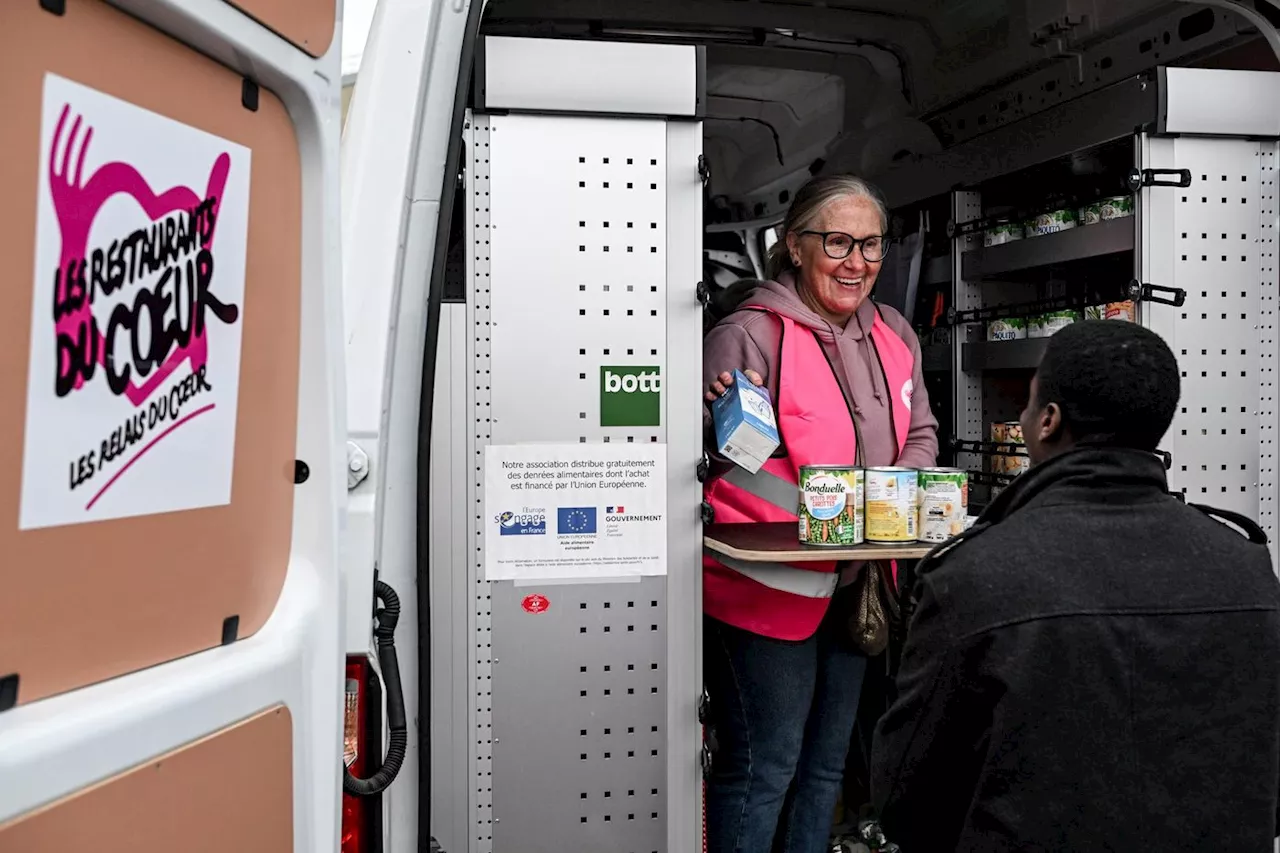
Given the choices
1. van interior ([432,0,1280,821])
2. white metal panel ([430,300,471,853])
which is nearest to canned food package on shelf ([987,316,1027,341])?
van interior ([432,0,1280,821])

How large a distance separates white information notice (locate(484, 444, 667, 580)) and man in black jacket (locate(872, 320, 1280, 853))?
0.77m

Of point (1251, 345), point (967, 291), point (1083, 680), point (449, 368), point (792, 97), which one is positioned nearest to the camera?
point (1083, 680)

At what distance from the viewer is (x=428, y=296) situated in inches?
72.4

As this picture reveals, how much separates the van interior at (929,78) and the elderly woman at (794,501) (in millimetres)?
652

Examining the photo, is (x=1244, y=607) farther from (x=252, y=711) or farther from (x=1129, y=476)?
(x=252, y=711)

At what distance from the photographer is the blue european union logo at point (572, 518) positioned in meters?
2.23

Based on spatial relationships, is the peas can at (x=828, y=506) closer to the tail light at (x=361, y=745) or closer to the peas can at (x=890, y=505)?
the peas can at (x=890, y=505)

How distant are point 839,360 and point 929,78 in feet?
5.09

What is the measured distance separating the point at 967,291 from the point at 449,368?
2079 millimetres

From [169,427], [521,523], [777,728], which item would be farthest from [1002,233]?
[169,427]

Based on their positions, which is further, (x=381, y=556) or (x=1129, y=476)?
(x=381, y=556)

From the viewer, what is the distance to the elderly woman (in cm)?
252

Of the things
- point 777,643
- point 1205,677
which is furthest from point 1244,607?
point 777,643

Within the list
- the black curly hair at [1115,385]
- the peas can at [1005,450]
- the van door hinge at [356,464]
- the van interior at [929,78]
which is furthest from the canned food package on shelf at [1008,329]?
the van door hinge at [356,464]
